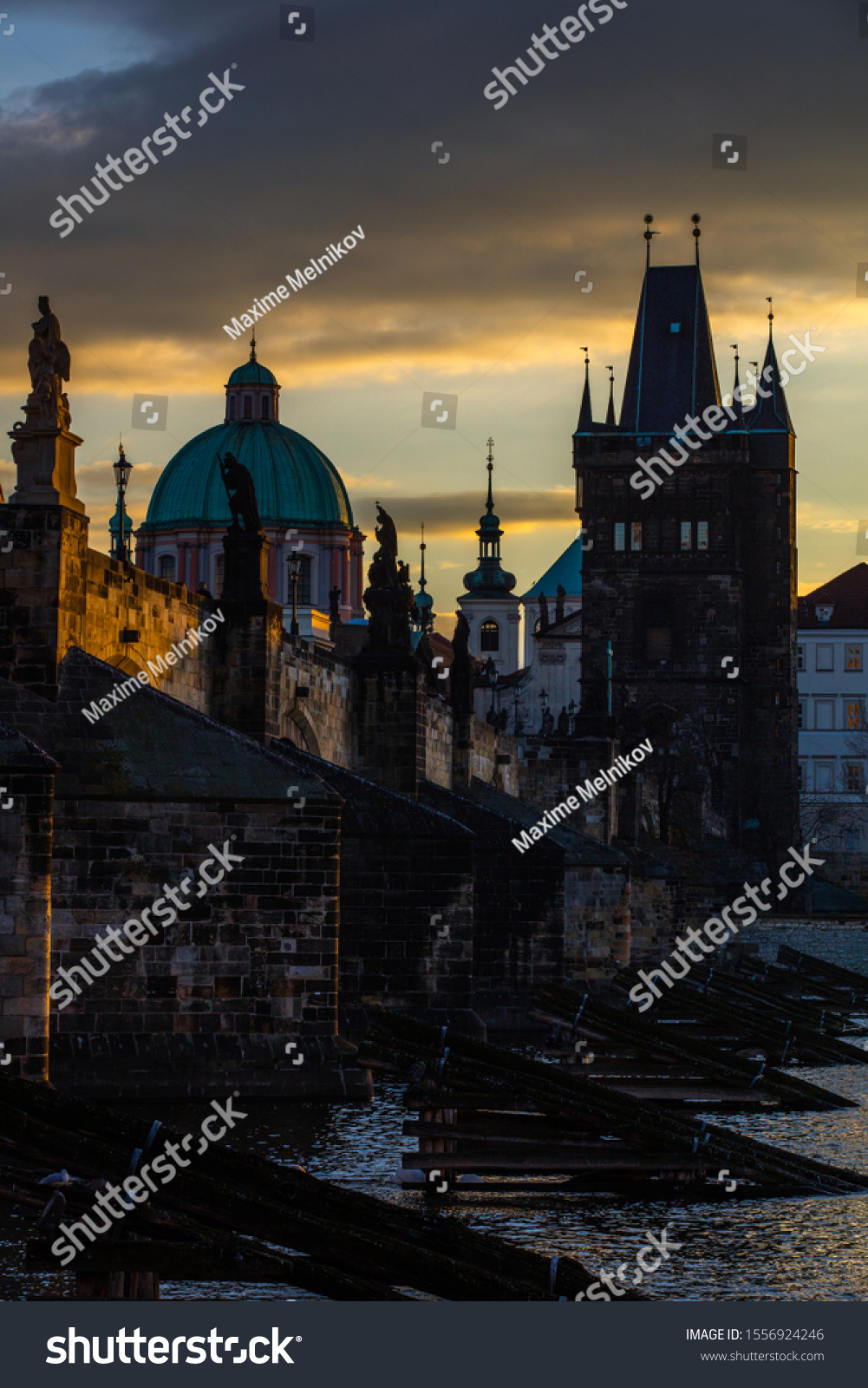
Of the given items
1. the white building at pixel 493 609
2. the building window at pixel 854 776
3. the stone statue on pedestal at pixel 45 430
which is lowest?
the stone statue on pedestal at pixel 45 430

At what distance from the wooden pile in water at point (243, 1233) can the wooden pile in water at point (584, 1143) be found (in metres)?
5.29

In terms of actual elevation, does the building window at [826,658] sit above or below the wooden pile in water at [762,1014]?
above

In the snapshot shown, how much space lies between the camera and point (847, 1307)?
12891mm

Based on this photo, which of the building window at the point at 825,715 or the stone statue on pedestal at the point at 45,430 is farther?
the building window at the point at 825,715

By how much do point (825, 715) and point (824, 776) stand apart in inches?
123

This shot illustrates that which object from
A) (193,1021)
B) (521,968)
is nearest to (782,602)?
(521,968)

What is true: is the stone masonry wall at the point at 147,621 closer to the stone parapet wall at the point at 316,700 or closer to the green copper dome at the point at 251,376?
the stone parapet wall at the point at 316,700

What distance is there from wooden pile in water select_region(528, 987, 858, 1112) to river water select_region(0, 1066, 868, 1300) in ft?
6.88

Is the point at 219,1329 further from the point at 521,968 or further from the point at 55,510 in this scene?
the point at 521,968

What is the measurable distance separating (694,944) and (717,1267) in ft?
137

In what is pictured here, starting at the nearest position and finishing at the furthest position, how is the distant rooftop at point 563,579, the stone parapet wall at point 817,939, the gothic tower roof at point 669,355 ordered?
1. the stone parapet wall at point 817,939
2. the gothic tower roof at point 669,355
3. the distant rooftop at point 563,579

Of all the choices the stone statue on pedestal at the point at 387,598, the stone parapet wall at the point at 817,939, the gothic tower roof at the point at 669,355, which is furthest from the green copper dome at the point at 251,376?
the stone statue on pedestal at the point at 387,598

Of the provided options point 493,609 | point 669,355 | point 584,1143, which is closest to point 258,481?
point 669,355

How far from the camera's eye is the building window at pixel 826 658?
106m
